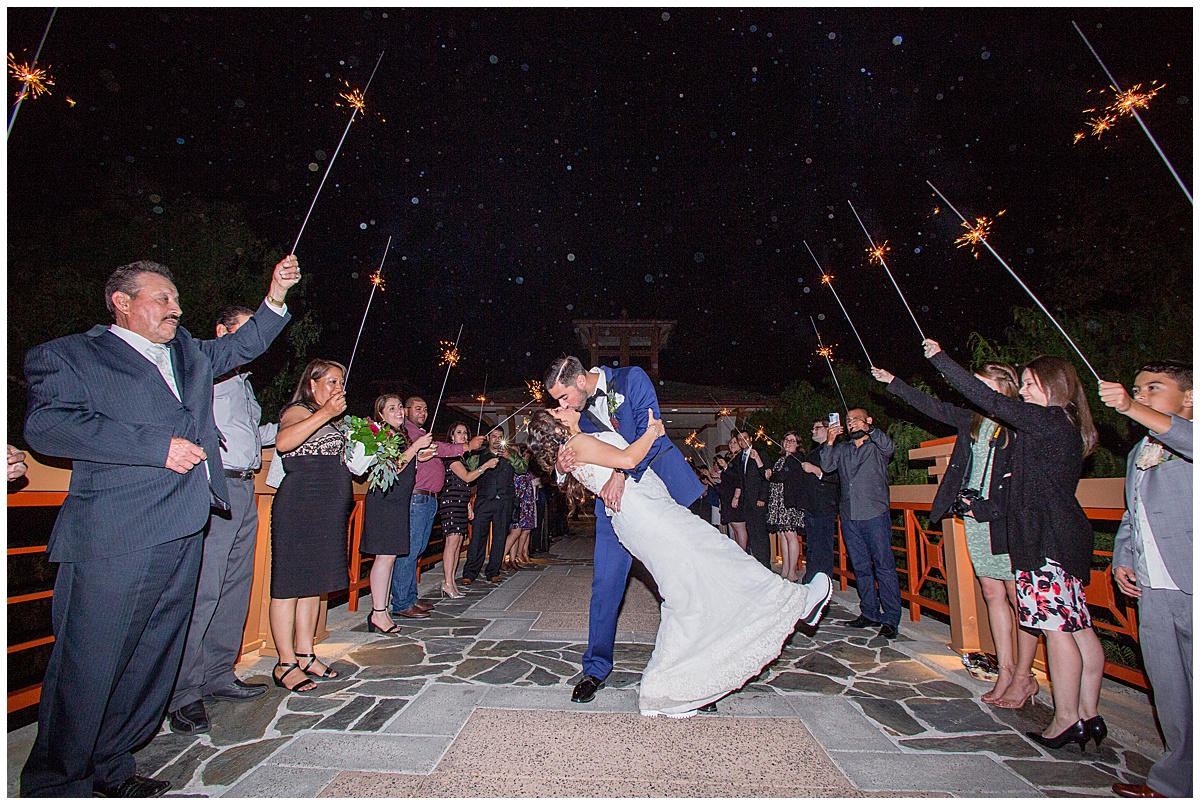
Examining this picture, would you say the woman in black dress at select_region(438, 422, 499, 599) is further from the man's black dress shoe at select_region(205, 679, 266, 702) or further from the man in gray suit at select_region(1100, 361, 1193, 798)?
the man in gray suit at select_region(1100, 361, 1193, 798)

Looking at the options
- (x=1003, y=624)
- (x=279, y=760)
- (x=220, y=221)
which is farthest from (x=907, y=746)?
(x=220, y=221)

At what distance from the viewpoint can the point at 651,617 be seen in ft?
18.2

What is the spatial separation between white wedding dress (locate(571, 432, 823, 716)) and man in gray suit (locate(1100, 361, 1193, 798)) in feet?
4.59

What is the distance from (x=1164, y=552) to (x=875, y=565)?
2.94 meters

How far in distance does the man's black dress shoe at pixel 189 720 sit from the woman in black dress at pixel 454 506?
389cm

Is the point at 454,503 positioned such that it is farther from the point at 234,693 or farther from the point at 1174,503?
the point at 1174,503

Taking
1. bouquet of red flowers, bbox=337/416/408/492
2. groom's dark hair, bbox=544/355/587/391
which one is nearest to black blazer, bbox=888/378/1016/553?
groom's dark hair, bbox=544/355/587/391

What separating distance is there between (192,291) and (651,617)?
29.1ft

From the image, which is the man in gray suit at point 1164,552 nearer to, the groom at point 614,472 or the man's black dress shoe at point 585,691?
the groom at point 614,472

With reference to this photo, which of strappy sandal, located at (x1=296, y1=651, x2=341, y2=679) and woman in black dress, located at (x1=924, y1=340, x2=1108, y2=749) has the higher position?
woman in black dress, located at (x1=924, y1=340, x2=1108, y2=749)

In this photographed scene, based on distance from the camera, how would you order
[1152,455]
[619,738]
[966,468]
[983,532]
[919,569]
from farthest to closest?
[919,569] → [966,468] → [983,532] → [619,738] → [1152,455]

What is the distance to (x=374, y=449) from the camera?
4027 millimetres

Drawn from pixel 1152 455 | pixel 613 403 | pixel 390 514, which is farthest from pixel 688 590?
pixel 390 514

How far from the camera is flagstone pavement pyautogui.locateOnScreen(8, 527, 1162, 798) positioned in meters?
2.29
